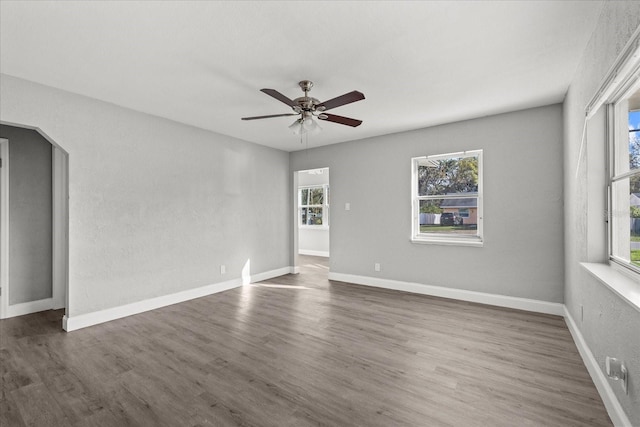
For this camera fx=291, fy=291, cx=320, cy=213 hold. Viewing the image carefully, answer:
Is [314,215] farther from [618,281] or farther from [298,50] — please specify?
[618,281]

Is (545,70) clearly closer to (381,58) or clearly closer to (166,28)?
(381,58)

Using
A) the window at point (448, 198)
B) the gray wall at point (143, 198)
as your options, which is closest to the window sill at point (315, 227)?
the gray wall at point (143, 198)

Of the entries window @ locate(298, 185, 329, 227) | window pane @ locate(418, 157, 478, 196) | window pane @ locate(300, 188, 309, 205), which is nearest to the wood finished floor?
window pane @ locate(418, 157, 478, 196)

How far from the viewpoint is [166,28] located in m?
2.07

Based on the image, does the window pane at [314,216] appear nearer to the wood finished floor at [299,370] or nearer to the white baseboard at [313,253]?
the white baseboard at [313,253]

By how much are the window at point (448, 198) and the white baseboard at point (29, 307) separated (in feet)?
17.2

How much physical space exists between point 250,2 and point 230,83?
3.94ft

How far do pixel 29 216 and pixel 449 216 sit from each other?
579 centimetres

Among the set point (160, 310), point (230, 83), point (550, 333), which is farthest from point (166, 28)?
Answer: point (550, 333)

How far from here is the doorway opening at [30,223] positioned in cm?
360

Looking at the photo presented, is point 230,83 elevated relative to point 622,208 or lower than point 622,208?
elevated

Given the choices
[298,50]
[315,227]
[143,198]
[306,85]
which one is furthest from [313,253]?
[298,50]

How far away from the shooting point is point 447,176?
175 inches

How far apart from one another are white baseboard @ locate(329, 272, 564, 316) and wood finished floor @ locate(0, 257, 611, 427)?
7.3 inches
